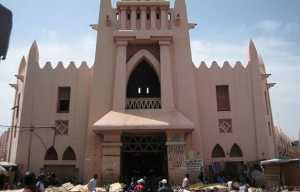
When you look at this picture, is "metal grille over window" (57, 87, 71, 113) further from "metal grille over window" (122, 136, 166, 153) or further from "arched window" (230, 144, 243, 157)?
"arched window" (230, 144, 243, 157)

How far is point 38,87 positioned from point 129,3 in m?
7.91

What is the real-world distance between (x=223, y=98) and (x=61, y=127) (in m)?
10.4

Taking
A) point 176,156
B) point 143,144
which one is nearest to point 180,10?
point 143,144

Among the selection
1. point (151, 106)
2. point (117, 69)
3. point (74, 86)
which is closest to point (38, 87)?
point (74, 86)

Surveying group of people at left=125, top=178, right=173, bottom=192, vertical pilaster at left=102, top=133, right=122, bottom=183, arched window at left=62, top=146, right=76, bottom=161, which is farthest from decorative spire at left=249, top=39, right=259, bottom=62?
arched window at left=62, top=146, right=76, bottom=161

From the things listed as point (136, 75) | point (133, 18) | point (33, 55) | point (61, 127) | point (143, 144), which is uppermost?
point (133, 18)

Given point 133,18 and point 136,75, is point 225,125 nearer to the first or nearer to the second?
point 136,75

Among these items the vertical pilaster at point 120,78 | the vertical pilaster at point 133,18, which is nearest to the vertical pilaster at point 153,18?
the vertical pilaster at point 133,18

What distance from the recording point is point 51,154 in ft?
68.4

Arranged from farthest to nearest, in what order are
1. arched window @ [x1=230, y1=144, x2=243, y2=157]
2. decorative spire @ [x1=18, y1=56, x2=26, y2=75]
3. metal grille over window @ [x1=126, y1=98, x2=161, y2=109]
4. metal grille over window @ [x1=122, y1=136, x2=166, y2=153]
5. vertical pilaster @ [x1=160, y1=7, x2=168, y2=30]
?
decorative spire @ [x1=18, y1=56, x2=26, y2=75] < vertical pilaster @ [x1=160, y1=7, x2=168, y2=30] < arched window @ [x1=230, y1=144, x2=243, y2=157] < metal grille over window @ [x1=126, y1=98, x2=161, y2=109] < metal grille over window @ [x1=122, y1=136, x2=166, y2=153]

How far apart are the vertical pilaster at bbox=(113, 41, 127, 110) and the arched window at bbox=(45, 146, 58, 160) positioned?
4.97 m

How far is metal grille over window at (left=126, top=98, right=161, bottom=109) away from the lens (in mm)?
19781

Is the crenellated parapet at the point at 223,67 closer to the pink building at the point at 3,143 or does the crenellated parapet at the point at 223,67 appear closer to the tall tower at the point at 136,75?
the tall tower at the point at 136,75

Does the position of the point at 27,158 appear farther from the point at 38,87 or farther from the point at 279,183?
the point at 279,183
